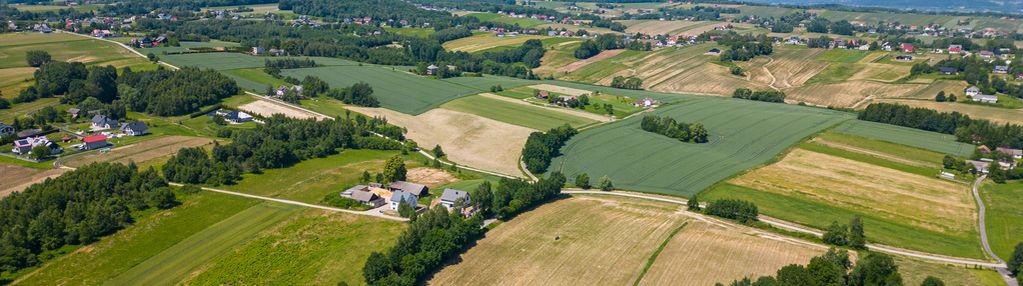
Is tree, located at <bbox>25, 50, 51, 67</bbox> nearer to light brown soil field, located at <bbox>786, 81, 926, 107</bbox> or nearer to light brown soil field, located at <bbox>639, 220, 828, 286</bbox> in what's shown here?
light brown soil field, located at <bbox>639, 220, 828, 286</bbox>

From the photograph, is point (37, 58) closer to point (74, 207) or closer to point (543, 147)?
point (74, 207)

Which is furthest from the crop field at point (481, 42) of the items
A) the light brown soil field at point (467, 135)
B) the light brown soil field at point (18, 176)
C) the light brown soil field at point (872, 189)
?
the light brown soil field at point (18, 176)

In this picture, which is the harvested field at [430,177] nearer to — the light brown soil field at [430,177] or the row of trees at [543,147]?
the light brown soil field at [430,177]

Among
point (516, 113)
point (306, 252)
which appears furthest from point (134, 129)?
point (516, 113)

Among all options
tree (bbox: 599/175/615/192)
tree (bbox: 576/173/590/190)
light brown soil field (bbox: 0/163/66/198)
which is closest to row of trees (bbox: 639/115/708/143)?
tree (bbox: 599/175/615/192)

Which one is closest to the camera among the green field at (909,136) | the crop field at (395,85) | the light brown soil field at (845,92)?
the green field at (909,136)

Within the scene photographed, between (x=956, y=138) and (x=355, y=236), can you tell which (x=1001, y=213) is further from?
(x=355, y=236)
